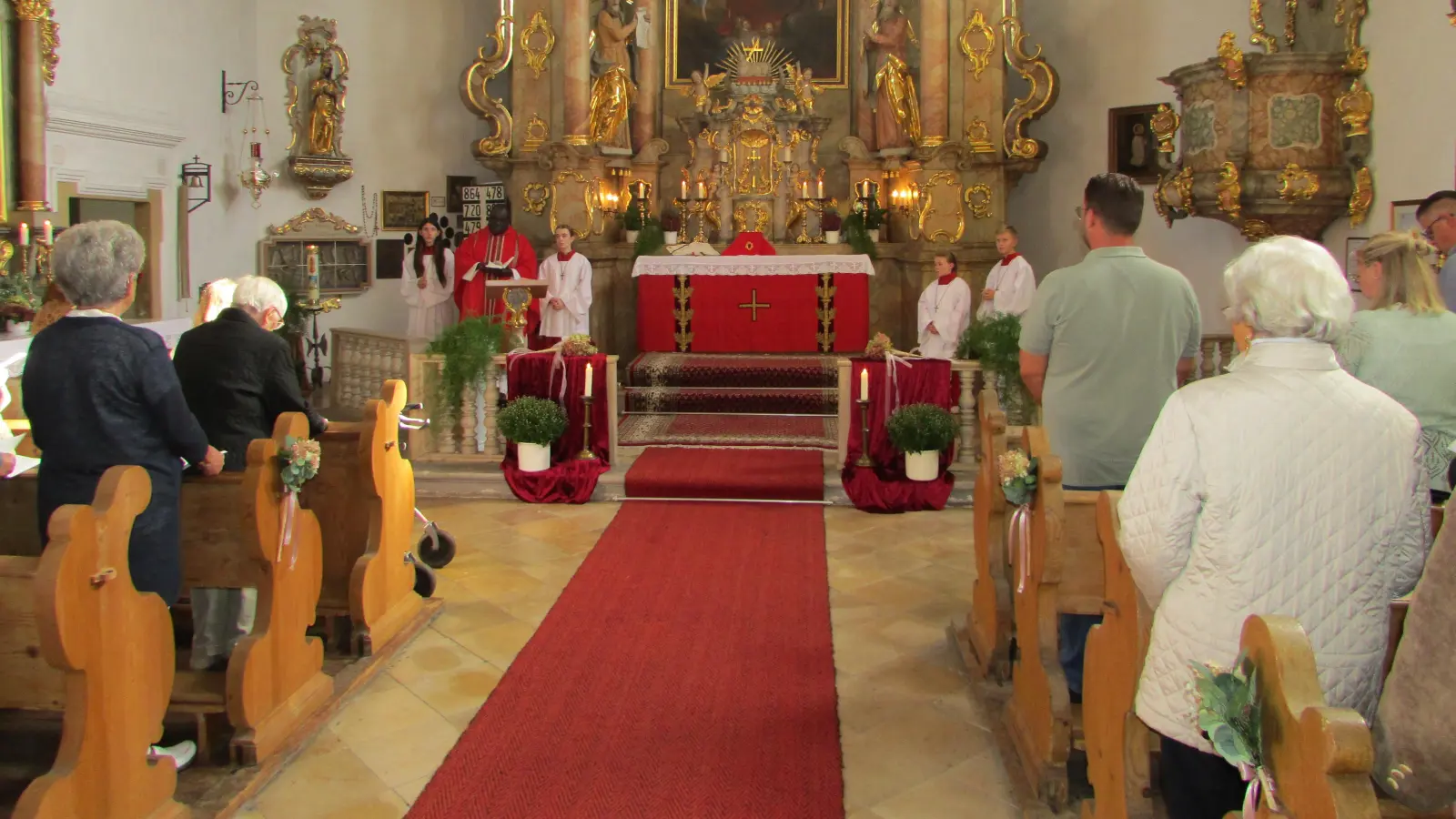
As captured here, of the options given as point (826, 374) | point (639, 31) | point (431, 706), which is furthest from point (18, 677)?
point (639, 31)

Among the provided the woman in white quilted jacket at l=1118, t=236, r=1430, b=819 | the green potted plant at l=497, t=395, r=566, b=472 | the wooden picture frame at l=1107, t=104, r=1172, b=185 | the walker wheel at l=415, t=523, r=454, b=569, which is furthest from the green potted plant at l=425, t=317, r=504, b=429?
the woman in white quilted jacket at l=1118, t=236, r=1430, b=819

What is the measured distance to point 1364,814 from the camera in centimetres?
176

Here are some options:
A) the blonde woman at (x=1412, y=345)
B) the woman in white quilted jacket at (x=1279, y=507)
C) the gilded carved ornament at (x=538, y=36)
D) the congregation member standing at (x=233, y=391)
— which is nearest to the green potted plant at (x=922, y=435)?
the blonde woman at (x=1412, y=345)

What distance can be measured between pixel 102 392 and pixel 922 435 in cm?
555

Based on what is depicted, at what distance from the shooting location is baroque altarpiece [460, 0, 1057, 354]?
13.2m

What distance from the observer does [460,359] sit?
9.02 meters

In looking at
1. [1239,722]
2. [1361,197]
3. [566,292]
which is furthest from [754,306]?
[1239,722]

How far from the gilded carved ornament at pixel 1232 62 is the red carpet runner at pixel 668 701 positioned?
481 cm

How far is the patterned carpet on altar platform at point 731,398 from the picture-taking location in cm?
1026

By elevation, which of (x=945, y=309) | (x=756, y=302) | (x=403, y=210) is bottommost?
(x=945, y=309)

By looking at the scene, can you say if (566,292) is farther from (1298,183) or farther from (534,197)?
(1298,183)

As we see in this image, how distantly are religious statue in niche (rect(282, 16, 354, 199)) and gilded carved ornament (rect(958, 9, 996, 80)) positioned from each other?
6652mm

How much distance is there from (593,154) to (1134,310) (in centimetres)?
984

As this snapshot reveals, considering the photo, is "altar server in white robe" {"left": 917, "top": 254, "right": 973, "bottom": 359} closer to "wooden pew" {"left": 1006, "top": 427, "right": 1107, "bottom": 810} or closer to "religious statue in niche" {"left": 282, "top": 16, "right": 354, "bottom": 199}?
"wooden pew" {"left": 1006, "top": 427, "right": 1107, "bottom": 810}
